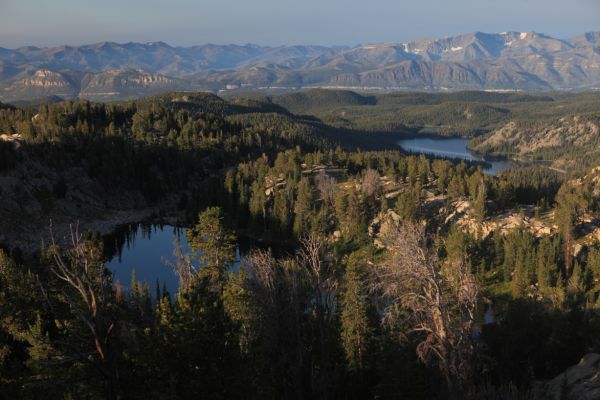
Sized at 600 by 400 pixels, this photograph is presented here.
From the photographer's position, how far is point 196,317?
30281 mm

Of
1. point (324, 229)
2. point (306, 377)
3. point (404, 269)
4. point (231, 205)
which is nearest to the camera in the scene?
point (404, 269)

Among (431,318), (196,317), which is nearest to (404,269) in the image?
(431,318)

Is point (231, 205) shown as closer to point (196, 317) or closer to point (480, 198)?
point (480, 198)

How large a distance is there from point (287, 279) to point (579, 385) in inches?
1133

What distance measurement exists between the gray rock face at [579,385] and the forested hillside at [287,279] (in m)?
1.01

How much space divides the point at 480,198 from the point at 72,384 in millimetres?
98455

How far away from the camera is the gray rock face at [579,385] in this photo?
34.2 metres

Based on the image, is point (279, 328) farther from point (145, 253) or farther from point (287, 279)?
point (145, 253)

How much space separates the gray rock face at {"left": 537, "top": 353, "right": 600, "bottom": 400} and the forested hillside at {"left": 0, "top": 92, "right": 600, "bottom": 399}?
1014mm

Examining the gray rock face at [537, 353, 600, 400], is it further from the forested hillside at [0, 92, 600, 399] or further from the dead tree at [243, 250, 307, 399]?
the dead tree at [243, 250, 307, 399]

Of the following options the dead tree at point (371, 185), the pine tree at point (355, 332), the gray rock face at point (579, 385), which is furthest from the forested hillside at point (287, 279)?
the gray rock face at point (579, 385)

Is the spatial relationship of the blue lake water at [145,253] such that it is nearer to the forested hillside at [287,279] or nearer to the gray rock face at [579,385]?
the forested hillside at [287,279]

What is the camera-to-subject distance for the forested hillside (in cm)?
2931

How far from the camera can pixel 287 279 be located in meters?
55.2
